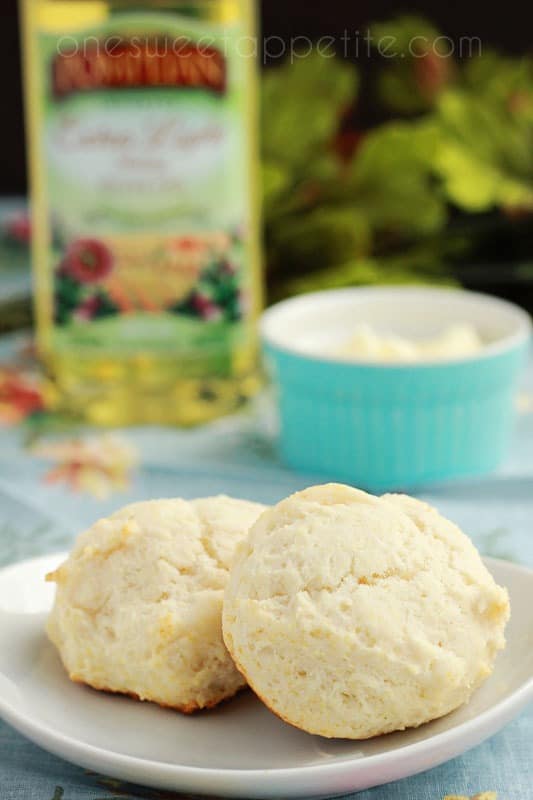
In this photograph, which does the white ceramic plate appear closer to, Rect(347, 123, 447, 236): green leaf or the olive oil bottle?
the olive oil bottle

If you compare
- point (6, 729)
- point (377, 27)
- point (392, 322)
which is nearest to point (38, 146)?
point (392, 322)

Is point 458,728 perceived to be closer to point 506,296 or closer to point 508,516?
point 508,516

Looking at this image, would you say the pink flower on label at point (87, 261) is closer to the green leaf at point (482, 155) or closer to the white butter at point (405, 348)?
the white butter at point (405, 348)

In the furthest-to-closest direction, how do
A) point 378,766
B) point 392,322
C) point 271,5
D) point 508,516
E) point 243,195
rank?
1. point 271,5
2. point 243,195
3. point 392,322
4. point 508,516
5. point 378,766

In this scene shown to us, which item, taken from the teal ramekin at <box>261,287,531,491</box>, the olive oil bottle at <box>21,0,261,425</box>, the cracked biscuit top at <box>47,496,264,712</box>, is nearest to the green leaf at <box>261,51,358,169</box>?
the olive oil bottle at <box>21,0,261,425</box>

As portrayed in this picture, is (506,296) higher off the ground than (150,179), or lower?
lower

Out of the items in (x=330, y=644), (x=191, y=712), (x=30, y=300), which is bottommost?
(x=30, y=300)

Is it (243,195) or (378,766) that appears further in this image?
(243,195)
